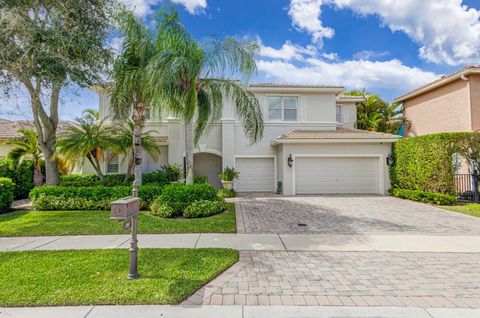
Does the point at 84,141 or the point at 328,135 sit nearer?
the point at 84,141

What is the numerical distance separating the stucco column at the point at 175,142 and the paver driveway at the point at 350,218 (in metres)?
5.43

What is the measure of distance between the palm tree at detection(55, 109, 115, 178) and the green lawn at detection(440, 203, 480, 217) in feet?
51.3

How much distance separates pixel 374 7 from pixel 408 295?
13.5 meters

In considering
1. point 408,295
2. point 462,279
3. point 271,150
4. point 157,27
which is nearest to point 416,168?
point 271,150

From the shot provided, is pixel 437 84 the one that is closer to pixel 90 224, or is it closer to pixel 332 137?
pixel 332 137

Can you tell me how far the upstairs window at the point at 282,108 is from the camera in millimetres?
16616

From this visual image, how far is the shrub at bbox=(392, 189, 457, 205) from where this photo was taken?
11398 mm

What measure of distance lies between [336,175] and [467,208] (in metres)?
6.15

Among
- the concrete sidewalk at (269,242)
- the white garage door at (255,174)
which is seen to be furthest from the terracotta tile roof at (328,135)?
the concrete sidewalk at (269,242)

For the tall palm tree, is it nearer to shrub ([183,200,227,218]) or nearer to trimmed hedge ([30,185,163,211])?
shrub ([183,200,227,218])

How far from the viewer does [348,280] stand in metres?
4.29

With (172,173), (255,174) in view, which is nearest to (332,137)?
(255,174)

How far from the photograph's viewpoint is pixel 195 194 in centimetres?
938

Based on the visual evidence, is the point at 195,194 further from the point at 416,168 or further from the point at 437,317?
the point at 416,168
